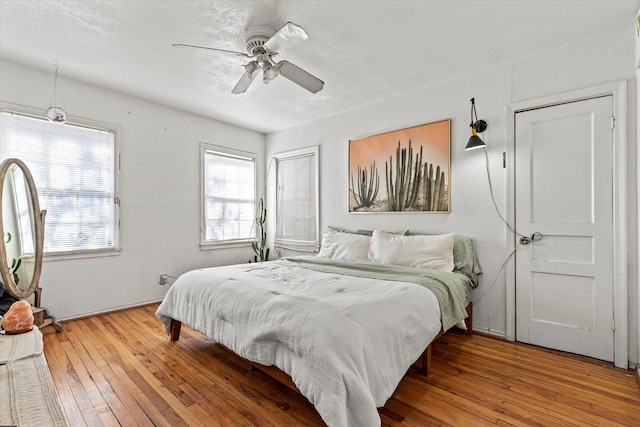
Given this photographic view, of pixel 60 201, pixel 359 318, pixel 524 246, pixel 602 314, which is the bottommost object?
pixel 602 314

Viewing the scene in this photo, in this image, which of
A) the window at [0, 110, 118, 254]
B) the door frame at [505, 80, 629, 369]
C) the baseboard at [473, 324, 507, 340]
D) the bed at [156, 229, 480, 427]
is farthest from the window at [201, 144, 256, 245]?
the door frame at [505, 80, 629, 369]

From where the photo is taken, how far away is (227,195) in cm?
472

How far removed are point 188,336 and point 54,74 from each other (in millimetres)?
3033

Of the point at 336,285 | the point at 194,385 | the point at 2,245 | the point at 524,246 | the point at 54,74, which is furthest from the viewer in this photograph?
the point at 54,74

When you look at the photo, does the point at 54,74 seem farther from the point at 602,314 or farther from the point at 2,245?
the point at 602,314

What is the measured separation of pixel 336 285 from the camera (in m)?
2.21

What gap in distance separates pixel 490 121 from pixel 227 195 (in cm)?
369

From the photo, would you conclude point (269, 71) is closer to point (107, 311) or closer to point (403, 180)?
point (403, 180)

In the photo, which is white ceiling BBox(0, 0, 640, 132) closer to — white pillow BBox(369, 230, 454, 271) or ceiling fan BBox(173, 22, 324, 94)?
ceiling fan BBox(173, 22, 324, 94)

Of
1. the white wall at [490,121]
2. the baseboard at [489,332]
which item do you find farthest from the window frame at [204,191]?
the baseboard at [489,332]

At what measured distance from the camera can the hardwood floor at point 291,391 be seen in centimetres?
165

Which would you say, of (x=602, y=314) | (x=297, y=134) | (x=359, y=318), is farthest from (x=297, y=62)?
(x=602, y=314)

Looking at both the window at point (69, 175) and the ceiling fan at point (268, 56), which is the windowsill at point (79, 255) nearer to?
the window at point (69, 175)

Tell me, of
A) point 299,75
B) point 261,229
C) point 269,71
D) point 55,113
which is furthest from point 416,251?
point 55,113
